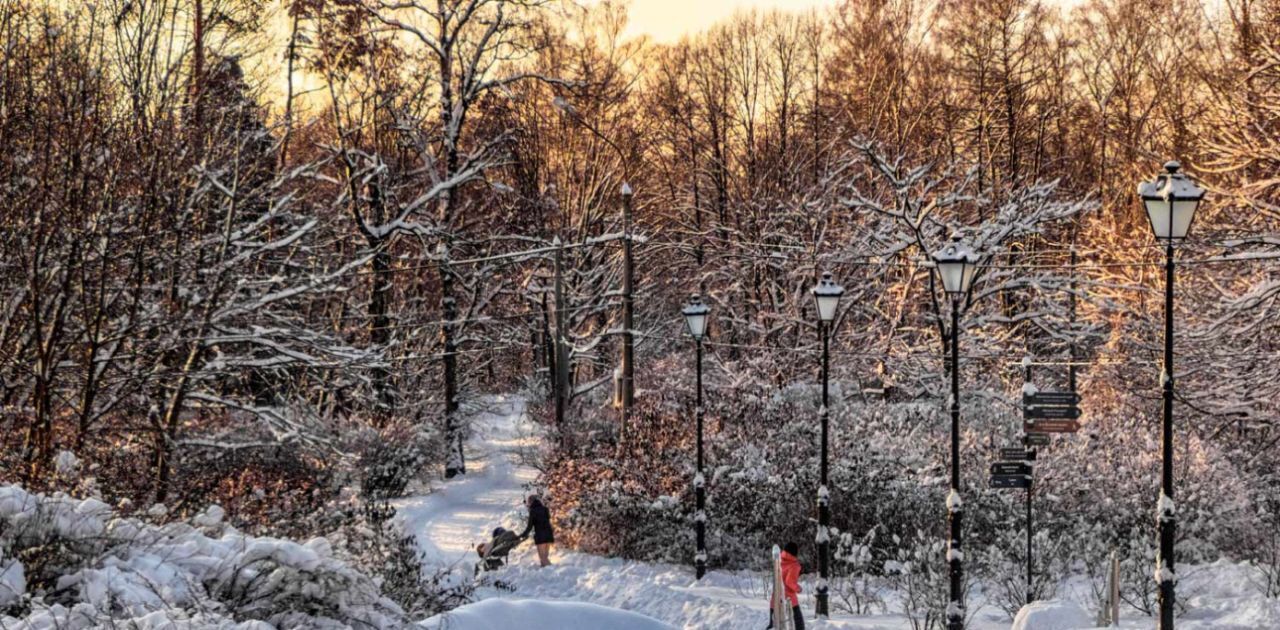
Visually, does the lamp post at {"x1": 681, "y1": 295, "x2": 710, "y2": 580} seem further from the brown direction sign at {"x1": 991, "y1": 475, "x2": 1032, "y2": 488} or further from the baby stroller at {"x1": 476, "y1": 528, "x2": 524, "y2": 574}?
the brown direction sign at {"x1": 991, "y1": 475, "x2": 1032, "y2": 488}

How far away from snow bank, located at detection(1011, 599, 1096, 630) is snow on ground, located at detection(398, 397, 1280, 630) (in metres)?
0.69

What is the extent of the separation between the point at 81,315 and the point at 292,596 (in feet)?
27.0

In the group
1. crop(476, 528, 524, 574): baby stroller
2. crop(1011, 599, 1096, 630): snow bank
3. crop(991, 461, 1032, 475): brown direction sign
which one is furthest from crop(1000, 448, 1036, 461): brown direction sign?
crop(476, 528, 524, 574): baby stroller

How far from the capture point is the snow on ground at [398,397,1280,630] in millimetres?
11852

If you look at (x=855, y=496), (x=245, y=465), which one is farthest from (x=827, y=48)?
(x=245, y=465)

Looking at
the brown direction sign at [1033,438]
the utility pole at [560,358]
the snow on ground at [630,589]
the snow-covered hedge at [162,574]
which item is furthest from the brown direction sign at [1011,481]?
the utility pole at [560,358]

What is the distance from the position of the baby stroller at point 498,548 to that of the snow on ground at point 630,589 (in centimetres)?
29

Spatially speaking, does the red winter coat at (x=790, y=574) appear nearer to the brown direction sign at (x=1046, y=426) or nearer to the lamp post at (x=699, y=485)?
the brown direction sign at (x=1046, y=426)

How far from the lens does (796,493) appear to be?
782 inches

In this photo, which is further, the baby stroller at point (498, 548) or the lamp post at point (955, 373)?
the baby stroller at point (498, 548)

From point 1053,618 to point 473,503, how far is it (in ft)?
55.5

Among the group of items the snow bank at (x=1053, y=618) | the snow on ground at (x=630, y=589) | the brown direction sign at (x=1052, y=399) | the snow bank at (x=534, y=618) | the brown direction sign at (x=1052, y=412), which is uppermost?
the brown direction sign at (x=1052, y=399)

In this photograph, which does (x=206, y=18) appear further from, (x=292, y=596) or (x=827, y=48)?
(x=827, y=48)

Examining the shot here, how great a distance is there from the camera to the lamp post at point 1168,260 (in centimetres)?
1024
